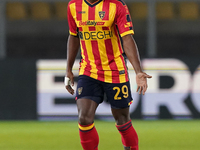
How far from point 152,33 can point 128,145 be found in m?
4.84

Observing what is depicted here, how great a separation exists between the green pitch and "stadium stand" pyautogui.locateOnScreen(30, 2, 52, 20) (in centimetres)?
293

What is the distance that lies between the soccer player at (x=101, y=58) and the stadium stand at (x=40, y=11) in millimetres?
6132

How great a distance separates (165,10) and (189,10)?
506mm

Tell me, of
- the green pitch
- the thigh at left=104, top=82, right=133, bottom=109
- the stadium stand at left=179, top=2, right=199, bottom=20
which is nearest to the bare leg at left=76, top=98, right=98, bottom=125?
the thigh at left=104, top=82, right=133, bottom=109

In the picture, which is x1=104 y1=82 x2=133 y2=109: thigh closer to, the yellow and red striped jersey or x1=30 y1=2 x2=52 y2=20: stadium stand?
the yellow and red striped jersey

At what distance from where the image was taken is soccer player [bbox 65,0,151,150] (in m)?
4.20

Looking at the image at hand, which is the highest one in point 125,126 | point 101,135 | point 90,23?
point 90,23

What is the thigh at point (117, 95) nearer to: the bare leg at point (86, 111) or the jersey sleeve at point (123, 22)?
the bare leg at point (86, 111)

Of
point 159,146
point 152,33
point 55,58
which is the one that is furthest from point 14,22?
point 159,146

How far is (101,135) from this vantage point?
22.4 feet

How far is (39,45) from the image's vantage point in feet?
33.6

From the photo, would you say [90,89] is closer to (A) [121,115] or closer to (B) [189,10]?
(A) [121,115]

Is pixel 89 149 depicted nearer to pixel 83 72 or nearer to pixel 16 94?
pixel 83 72

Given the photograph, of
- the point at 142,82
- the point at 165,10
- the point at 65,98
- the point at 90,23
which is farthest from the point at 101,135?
the point at 165,10
